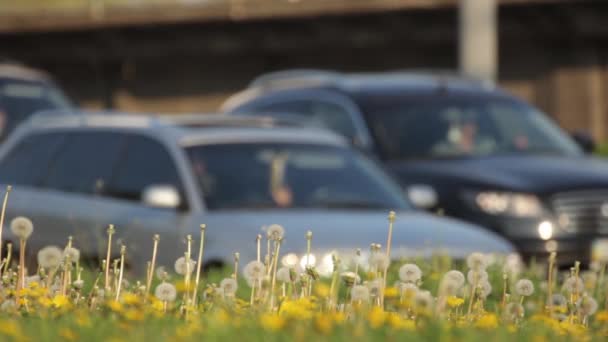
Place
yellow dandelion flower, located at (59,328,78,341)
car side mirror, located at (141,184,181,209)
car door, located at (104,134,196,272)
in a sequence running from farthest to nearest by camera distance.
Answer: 1. car side mirror, located at (141,184,181,209)
2. car door, located at (104,134,196,272)
3. yellow dandelion flower, located at (59,328,78,341)

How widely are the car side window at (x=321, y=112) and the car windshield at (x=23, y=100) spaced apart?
4438mm

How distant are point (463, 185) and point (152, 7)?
2447 centimetres

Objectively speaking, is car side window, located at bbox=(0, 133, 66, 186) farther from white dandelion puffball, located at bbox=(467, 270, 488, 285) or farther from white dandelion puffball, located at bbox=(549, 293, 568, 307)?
white dandelion puffball, located at bbox=(467, 270, 488, 285)

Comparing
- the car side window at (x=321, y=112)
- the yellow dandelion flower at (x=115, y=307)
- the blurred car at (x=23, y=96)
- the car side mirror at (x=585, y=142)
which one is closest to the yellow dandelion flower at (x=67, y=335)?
the yellow dandelion flower at (x=115, y=307)

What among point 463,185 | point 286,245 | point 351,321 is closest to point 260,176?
point 286,245

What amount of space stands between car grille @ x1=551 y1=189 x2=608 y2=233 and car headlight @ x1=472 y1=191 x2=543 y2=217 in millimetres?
141

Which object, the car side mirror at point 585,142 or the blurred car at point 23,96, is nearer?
the car side mirror at point 585,142

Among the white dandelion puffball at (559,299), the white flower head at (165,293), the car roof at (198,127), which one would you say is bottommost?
the white flower head at (165,293)

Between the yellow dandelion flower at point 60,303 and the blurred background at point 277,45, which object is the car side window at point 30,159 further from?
the blurred background at point 277,45

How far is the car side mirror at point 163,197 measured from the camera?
9.91 m

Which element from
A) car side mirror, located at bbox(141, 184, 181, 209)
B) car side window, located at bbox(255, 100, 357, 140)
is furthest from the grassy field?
car side window, located at bbox(255, 100, 357, 140)

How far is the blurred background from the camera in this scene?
3519 centimetres

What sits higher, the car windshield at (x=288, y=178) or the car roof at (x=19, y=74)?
the car roof at (x=19, y=74)

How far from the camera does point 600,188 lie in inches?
482
